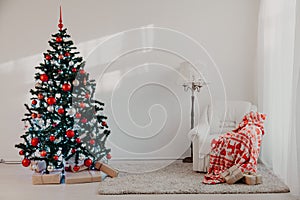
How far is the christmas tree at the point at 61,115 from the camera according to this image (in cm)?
462

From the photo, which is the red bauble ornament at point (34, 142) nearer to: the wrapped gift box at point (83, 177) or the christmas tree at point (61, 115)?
the christmas tree at point (61, 115)

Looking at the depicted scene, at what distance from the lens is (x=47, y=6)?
5824 millimetres

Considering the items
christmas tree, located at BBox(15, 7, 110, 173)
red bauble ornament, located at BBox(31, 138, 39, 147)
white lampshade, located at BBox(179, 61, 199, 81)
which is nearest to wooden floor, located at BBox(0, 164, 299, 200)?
christmas tree, located at BBox(15, 7, 110, 173)

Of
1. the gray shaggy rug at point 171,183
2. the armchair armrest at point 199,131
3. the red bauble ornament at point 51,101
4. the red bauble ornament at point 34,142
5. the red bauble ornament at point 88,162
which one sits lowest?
the gray shaggy rug at point 171,183

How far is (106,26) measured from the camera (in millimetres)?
5820

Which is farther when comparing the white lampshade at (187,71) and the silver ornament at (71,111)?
the white lampshade at (187,71)

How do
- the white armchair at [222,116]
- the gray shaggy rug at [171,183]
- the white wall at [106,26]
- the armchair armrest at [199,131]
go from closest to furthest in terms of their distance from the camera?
1. the gray shaggy rug at [171,183]
2. the armchair armrest at [199,131]
3. the white armchair at [222,116]
4. the white wall at [106,26]

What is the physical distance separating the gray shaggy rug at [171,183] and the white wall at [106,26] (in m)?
1.00

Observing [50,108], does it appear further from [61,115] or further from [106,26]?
[106,26]

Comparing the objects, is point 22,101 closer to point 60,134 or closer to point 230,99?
point 60,134

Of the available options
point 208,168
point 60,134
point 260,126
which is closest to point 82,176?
point 60,134

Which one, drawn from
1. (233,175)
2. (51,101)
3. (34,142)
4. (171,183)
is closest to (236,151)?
(233,175)

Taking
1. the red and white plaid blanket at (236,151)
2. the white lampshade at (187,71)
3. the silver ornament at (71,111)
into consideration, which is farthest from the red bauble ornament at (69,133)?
the white lampshade at (187,71)

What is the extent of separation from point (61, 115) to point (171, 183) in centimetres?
137
